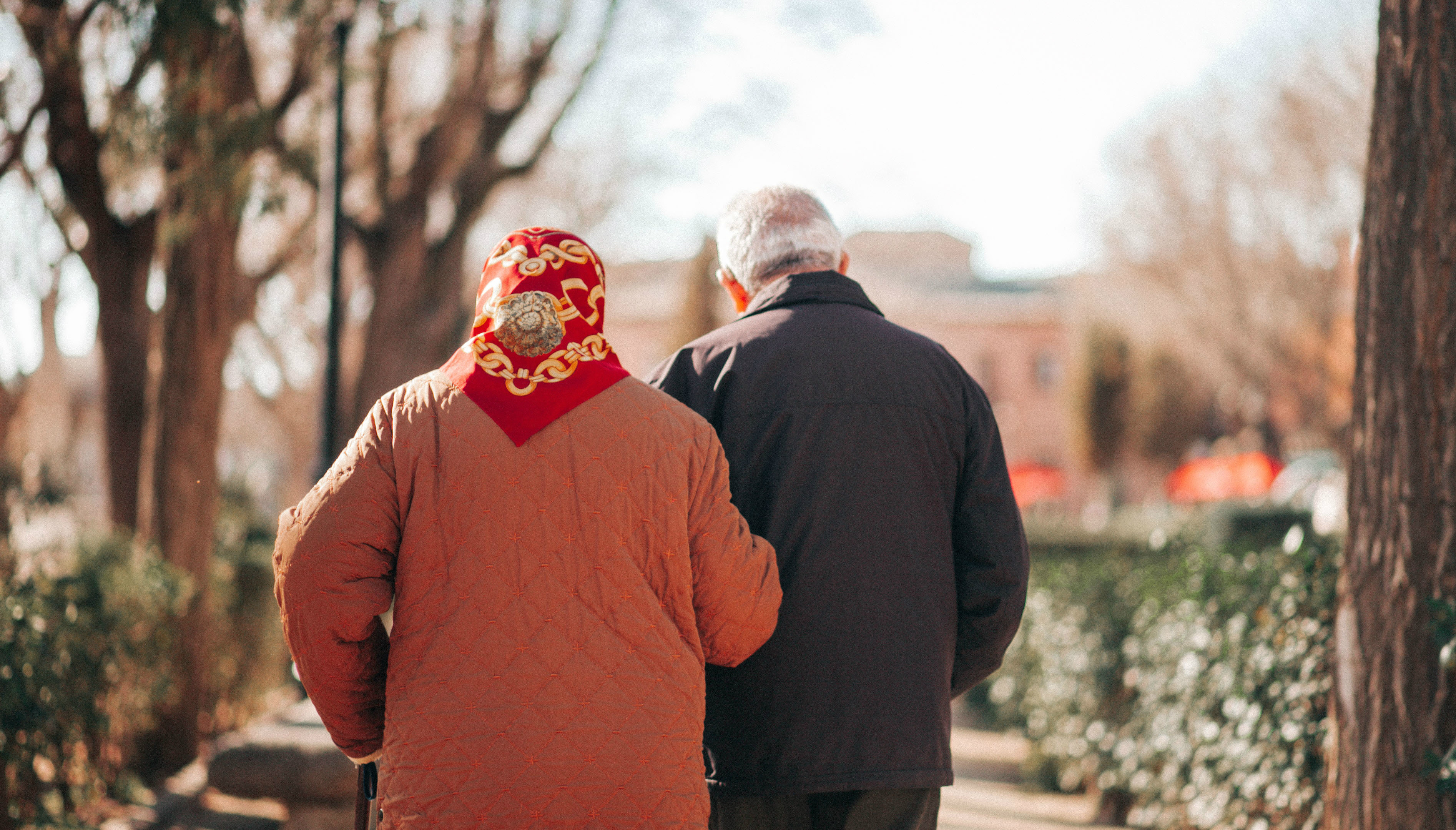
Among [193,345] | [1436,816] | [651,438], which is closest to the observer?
[651,438]

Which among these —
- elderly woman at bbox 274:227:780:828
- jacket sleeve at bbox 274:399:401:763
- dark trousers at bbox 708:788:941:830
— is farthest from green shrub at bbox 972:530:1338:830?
jacket sleeve at bbox 274:399:401:763

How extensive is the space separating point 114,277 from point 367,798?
23.4 feet

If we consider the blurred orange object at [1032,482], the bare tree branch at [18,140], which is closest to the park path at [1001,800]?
the bare tree branch at [18,140]

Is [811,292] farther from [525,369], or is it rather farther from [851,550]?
[525,369]

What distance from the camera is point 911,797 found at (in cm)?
268

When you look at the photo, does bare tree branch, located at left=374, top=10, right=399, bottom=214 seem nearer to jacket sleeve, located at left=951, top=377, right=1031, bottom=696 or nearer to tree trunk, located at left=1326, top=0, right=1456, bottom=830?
tree trunk, located at left=1326, top=0, right=1456, bottom=830

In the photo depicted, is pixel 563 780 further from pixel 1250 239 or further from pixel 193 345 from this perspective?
pixel 1250 239

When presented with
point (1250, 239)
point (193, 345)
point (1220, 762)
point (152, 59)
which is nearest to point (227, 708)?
point (193, 345)

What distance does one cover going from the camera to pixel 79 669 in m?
5.18

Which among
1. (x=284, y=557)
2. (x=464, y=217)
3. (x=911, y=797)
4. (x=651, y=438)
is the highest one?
(x=464, y=217)

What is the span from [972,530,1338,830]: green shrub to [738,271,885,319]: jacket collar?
2506 mm

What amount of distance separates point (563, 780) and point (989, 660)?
1.11 meters

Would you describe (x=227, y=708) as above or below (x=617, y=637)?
below

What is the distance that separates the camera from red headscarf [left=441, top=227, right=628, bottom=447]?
2.25 metres
